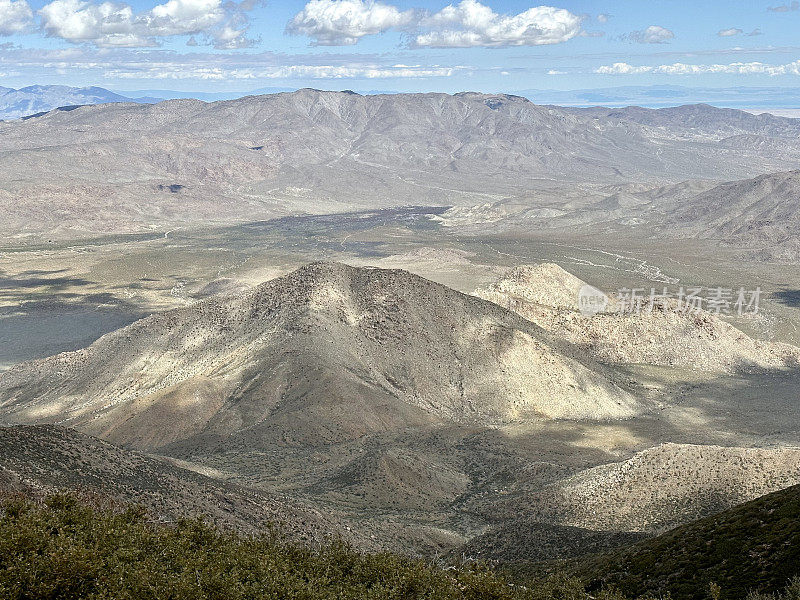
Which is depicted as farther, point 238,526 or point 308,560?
point 238,526

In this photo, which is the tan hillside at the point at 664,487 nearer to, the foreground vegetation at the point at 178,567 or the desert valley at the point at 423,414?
the desert valley at the point at 423,414

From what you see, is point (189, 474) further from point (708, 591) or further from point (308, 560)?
point (708, 591)

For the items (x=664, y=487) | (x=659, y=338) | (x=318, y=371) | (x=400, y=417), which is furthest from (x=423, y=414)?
(x=659, y=338)

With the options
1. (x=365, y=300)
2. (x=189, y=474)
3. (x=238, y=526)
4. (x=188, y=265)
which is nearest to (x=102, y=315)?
(x=188, y=265)

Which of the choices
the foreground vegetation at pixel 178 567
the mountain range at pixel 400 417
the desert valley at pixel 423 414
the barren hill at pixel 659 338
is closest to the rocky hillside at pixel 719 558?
the desert valley at pixel 423 414

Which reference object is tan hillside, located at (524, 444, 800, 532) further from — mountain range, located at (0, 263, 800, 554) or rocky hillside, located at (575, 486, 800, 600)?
rocky hillside, located at (575, 486, 800, 600)

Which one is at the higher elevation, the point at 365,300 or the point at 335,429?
the point at 365,300
